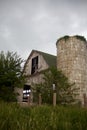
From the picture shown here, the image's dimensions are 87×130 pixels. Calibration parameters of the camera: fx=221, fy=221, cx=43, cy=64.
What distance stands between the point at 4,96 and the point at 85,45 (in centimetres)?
964

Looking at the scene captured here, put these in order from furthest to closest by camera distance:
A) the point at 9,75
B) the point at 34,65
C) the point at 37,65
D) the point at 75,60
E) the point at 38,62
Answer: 1. the point at 34,65
2. the point at 37,65
3. the point at 38,62
4. the point at 75,60
5. the point at 9,75

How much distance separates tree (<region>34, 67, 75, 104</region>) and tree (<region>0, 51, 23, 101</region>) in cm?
225

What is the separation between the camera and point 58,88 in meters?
17.8

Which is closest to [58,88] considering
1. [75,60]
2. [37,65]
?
[75,60]

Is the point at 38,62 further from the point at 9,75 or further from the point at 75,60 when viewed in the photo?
the point at 9,75

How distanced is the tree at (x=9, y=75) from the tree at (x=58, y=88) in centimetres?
225

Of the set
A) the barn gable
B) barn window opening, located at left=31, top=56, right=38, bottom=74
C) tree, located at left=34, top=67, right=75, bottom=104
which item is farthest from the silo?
barn window opening, located at left=31, top=56, right=38, bottom=74

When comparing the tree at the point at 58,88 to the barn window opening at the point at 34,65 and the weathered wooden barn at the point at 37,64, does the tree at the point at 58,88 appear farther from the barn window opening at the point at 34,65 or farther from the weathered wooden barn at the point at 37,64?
the barn window opening at the point at 34,65

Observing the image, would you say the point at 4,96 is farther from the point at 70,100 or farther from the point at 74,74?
the point at 74,74

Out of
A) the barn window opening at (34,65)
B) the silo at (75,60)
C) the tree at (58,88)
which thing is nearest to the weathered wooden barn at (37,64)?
the barn window opening at (34,65)

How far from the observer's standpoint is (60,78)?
1852 centimetres

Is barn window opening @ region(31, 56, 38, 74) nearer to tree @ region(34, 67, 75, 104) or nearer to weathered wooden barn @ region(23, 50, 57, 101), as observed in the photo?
weathered wooden barn @ region(23, 50, 57, 101)

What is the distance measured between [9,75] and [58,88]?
170 inches

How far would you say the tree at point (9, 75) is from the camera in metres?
15.6
